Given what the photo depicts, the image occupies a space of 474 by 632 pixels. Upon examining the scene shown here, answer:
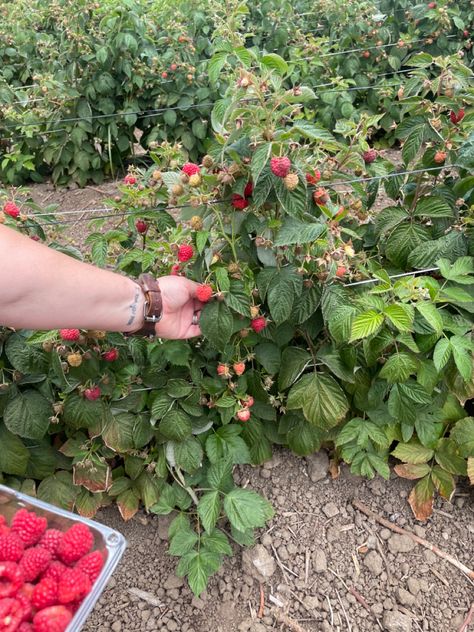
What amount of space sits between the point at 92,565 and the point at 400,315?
88 cm

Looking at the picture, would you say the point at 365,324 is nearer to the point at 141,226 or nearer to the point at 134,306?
the point at 134,306

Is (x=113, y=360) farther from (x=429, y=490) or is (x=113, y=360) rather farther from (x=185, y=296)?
(x=429, y=490)

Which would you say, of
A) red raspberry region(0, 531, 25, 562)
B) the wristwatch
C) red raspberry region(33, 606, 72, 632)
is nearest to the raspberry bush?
the wristwatch

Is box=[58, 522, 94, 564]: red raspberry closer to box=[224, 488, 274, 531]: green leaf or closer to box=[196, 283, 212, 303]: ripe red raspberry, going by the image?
box=[224, 488, 274, 531]: green leaf

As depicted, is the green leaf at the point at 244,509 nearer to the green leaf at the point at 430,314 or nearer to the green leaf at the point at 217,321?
the green leaf at the point at 217,321

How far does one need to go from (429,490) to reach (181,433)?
0.85 m

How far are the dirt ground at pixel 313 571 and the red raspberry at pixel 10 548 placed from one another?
0.56 meters

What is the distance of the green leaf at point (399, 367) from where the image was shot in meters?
1.35

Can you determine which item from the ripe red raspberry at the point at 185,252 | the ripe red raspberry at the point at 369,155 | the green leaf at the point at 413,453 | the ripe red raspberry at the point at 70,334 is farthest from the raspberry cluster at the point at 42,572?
the ripe red raspberry at the point at 369,155

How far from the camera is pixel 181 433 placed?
4.71 ft

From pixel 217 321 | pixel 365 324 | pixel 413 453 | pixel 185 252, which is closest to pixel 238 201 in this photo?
pixel 185 252

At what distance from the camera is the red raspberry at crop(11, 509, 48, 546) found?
3.71ft

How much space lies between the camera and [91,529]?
1144 mm

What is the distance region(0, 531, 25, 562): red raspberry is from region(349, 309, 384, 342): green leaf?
2.80 ft
